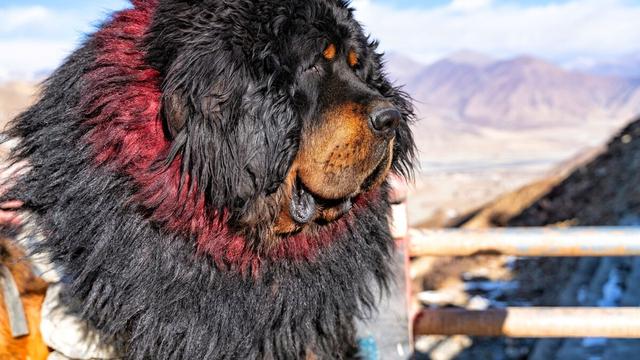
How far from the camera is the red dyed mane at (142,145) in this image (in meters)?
2.01

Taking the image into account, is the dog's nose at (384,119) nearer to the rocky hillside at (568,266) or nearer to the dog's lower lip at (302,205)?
the dog's lower lip at (302,205)

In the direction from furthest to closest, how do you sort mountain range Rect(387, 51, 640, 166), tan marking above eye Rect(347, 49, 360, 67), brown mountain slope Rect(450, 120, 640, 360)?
mountain range Rect(387, 51, 640, 166), brown mountain slope Rect(450, 120, 640, 360), tan marking above eye Rect(347, 49, 360, 67)

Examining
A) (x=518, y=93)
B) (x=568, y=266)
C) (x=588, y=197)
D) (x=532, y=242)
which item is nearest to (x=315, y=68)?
(x=532, y=242)

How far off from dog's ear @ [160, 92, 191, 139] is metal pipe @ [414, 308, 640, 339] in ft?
5.37

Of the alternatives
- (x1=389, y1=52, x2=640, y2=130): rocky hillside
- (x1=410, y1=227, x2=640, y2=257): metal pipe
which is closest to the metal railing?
(x1=410, y1=227, x2=640, y2=257): metal pipe

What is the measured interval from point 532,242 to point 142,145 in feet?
5.88

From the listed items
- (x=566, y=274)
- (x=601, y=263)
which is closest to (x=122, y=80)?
(x=601, y=263)

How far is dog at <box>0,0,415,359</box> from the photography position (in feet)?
6.59

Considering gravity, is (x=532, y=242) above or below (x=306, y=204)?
below

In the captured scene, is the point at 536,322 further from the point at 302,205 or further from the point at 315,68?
the point at 315,68

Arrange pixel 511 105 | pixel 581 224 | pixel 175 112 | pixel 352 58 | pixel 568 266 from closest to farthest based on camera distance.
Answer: pixel 175 112 → pixel 352 58 → pixel 568 266 → pixel 581 224 → pixel 511 105

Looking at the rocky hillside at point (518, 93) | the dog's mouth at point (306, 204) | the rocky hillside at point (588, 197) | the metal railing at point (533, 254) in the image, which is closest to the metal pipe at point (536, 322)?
the metal railing at point (533, 254)

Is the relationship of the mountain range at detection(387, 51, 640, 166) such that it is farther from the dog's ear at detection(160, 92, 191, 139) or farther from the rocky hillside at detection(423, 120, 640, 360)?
the dog's ear at detection(160, 92, 191, 139)

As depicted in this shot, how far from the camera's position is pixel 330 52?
2.21m
